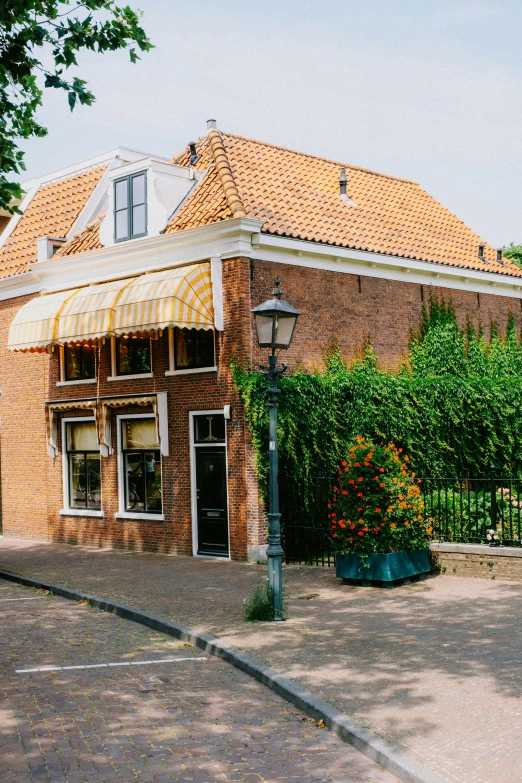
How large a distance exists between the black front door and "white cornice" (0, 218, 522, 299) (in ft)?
13.4

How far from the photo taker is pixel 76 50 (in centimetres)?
1058

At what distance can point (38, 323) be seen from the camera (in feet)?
65.4

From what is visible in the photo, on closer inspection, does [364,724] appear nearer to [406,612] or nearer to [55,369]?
[406,612]

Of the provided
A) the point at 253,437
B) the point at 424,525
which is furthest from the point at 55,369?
the point at 424,525

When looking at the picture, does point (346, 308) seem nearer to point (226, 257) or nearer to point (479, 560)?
point (226, 257)

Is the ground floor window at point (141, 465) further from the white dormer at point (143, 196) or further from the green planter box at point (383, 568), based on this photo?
the green planter box at point (383, 568)

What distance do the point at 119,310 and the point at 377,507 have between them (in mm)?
7458

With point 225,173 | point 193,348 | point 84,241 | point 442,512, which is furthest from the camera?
point 84,241

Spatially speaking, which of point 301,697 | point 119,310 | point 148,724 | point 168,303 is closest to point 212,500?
point 168,303

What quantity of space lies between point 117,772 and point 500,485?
10306 mm

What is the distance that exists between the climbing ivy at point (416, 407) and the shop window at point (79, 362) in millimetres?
5155

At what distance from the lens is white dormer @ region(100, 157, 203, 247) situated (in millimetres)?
18719

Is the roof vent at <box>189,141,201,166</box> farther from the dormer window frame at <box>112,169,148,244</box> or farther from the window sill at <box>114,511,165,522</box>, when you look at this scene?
the window sill at <box>114,511,165,522</box>

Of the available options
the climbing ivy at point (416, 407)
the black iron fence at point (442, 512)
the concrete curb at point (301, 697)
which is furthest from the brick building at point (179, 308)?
the concrete curb at point (301, 697)
